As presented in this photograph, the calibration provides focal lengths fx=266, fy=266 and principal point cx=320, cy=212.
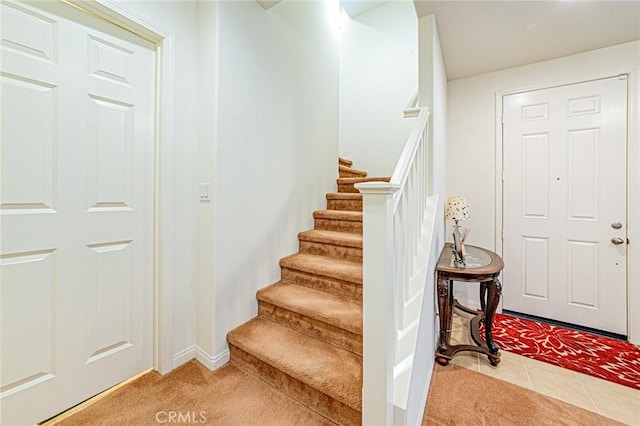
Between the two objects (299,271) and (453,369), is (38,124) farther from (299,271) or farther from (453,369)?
(453,369)

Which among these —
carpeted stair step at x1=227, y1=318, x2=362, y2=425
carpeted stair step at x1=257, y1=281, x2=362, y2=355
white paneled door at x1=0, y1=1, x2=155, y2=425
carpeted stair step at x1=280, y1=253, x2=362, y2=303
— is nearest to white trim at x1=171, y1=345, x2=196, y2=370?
white paneled door at x1=0, y1=1, x2=155, y2=425

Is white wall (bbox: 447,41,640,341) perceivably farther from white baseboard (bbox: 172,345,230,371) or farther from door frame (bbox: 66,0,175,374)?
door frame (bbox: 66,0,175,374)

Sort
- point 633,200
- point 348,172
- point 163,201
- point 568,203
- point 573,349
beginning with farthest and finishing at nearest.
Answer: point 348,172
point 568,203
point 633,200
point 573,349
point 163,201

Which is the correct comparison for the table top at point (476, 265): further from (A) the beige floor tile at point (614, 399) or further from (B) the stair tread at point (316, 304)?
(A) the beige floor tile at point (614, 399)

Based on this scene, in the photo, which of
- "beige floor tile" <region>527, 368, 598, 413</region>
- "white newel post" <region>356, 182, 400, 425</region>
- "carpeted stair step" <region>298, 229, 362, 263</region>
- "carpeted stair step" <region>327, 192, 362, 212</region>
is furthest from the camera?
"carpeted stair step" <region>327, 192, 362, 212</region>

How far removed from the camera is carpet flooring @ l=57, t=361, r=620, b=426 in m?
1.33

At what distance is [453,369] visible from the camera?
1.83 metres

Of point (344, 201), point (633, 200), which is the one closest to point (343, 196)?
point (344, 201)

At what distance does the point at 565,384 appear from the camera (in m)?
1.70

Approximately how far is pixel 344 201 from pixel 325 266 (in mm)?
977

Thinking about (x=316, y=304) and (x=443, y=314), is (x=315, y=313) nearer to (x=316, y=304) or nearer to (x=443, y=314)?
(x=316, y=304)

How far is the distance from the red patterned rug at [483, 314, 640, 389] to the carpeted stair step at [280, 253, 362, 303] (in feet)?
4.51

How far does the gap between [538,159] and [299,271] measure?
2.53 metres

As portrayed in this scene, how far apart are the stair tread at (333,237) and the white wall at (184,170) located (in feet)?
3.16
